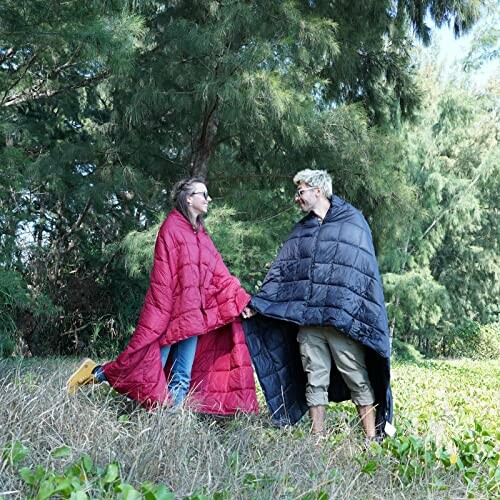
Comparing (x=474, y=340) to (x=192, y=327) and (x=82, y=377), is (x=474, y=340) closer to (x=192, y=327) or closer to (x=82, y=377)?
(x=192, y=327)

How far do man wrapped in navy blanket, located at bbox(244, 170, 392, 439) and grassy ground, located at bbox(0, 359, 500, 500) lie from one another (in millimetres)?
183

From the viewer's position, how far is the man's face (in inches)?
146

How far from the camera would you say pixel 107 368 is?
3.78 meters

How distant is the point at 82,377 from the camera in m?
3.83

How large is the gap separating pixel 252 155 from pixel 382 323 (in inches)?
177

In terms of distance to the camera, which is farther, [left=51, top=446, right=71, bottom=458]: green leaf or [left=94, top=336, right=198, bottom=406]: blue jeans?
[left=94, top=336, right=198, bottom=406]: blue jeans

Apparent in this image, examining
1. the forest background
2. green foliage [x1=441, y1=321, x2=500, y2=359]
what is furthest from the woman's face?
green foliage [x1=441, y1=321, x2=500, y2=359]

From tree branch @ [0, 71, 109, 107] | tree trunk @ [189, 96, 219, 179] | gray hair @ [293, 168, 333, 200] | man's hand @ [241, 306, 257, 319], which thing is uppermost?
tree branch @ [0, 71, 109, 107]

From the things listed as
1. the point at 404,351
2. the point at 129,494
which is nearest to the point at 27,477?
the point at 129,494

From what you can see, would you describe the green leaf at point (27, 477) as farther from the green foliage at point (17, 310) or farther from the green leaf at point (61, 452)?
the green foliage at point (17, 310)

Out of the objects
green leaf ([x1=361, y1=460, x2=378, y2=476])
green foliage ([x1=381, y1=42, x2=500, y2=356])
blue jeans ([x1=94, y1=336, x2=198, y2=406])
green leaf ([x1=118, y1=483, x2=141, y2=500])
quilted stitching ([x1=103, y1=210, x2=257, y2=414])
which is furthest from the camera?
green foliage ([x1=381, y1=42, x2=500, y2=356])

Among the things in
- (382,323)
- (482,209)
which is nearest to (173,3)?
(382,323)

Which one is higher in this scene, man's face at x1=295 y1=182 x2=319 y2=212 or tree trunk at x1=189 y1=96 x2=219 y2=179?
tree trunk at x1=189 y1=96 x2=219 y2=179

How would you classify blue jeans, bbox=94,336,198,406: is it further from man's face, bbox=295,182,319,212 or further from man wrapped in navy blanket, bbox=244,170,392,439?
man's face, bbox=295,182,319,212
